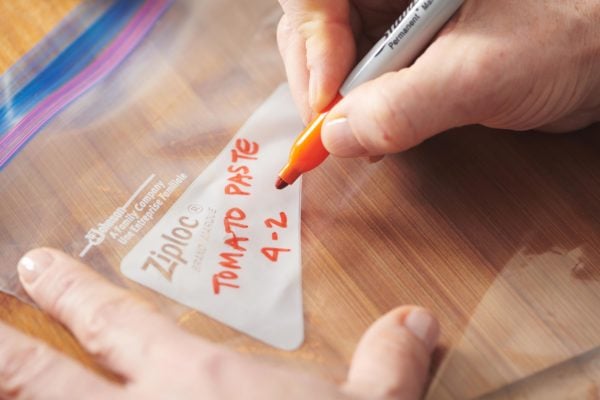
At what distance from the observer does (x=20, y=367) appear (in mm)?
458

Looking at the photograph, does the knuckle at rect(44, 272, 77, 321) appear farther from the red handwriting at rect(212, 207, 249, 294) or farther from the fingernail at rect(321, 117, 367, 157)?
the fingernail at rect(321, 117, 367, 157)

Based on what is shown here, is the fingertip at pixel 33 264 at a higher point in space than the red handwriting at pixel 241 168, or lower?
higher

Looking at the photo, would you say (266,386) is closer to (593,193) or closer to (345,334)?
(345,334)

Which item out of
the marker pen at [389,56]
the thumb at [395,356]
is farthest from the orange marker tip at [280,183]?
the thumb at [395,356]

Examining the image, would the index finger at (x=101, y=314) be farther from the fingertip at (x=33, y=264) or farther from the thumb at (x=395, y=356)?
the thumb at (x=395, y=356)

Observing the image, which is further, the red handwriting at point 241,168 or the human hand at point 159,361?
the red handwriting at point 241,168

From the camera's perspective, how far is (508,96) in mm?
499

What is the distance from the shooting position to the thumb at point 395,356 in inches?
17.3

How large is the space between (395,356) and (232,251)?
0.15 m

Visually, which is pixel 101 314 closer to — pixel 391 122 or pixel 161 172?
pixel 161 172

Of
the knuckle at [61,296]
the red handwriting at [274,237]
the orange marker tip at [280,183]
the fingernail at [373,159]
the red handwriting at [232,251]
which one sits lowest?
the fingernail at [373,159]

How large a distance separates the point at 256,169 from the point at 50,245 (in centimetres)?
17

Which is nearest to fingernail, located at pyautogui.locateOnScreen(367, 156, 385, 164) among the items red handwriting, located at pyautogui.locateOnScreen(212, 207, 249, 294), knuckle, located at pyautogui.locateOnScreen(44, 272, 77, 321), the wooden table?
the wooden table

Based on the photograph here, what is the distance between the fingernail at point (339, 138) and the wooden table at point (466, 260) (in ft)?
0.15
